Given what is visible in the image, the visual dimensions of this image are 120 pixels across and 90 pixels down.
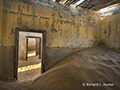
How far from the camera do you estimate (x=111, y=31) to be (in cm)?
521

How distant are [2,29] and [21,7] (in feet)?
4.25

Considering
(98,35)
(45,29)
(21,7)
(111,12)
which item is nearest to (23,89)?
(45,29)

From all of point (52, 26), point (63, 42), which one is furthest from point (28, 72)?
point (52, 26)

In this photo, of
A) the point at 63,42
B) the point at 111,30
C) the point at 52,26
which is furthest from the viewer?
the point at 111,30

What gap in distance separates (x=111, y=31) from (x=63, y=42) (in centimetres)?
373

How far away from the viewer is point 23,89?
2.21 m

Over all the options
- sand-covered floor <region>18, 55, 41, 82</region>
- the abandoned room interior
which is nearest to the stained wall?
the abandoned room interior

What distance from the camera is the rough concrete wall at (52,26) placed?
3.07 m

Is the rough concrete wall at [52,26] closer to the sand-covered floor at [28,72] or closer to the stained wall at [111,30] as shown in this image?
the stained wall at [111,30]

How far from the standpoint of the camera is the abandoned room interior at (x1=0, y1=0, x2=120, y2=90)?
221 centimetres

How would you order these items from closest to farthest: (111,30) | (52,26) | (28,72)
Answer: (52,26) < (111,30) < (28,72)

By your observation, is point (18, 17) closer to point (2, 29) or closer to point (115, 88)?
point (2, 29)

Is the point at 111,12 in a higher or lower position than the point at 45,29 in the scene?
higher

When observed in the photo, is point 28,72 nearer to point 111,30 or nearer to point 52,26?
point 52,26
